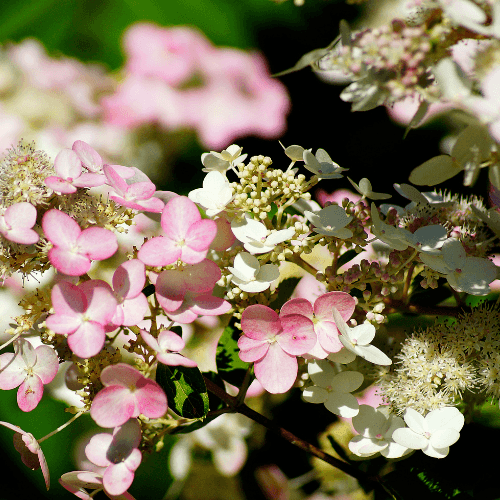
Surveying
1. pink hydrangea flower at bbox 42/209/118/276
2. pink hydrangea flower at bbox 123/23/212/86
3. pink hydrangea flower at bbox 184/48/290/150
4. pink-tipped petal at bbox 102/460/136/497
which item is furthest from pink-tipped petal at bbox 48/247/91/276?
pink hydrangea flower at bbox 123/23/212/86

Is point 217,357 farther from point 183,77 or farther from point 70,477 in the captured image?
point 183,77

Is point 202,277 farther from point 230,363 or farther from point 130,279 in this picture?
point 230,363

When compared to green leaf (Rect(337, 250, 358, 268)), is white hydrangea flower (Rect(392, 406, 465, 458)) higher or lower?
lower

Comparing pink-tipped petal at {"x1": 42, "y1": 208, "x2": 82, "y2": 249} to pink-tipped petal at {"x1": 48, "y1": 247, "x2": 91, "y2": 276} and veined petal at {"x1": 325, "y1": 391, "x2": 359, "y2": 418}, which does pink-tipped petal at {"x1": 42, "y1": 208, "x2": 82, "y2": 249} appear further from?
veined petal at {"x1": 325, "y1": 391, "x2": 359, "y2": 418}

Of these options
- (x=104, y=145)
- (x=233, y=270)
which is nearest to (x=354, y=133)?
(x=104, y=145)

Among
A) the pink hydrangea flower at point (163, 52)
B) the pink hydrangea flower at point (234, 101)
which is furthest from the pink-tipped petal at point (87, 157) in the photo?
the pink hydrangea flower at point (163, 52)
